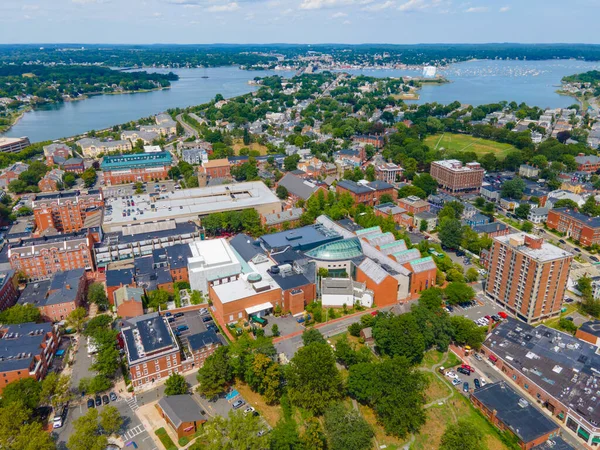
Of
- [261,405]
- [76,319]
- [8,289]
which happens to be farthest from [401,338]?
[8,289]

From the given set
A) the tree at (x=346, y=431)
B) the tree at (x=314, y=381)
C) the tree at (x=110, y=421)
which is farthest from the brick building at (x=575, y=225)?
the tree at (x=110, y=421)

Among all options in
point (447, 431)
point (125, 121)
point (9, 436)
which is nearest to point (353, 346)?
point (447, 431)

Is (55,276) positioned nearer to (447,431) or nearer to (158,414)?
(158,414)

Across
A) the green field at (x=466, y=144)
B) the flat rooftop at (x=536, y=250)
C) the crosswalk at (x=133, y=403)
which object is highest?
the flat rooftop at (x=536, y=250)

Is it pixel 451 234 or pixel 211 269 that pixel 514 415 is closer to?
pixel 451 234

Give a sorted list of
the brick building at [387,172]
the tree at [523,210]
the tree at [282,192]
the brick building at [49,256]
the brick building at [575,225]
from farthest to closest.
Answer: the brick building at [387,172] < the tree at [282,192] < the tree at [523,210] < the brick building at [575,225] < the brick building at [49,256]

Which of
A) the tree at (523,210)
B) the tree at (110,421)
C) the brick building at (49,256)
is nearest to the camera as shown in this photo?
the tree at (110,421)

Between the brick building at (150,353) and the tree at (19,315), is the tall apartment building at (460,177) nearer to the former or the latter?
the brick building at (150,353)
